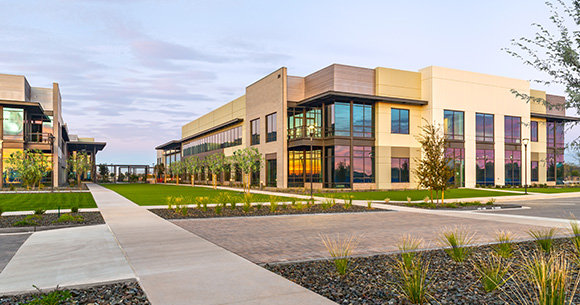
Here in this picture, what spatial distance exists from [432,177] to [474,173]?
28404 millimetres

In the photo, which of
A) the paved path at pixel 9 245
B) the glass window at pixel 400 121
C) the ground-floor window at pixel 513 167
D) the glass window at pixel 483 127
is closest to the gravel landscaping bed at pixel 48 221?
the paved path at pixel 9 245

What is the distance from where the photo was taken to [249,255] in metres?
9.05

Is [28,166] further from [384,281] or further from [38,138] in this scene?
[384,281]

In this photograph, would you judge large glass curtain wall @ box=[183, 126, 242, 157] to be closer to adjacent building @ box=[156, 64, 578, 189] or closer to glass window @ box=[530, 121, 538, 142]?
adjacent building @ box=[156, 64, 578, 189]

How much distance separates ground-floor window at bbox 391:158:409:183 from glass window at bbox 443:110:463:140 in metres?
6.17

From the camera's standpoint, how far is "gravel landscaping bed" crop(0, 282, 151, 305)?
18.6 feet

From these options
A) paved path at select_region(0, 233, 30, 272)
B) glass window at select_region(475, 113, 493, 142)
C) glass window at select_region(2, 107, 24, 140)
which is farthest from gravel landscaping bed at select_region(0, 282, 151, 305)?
glass window at select_region(2, 107, 24, 140)

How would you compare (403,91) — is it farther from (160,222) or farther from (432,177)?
(160,222)

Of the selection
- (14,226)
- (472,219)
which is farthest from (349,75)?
(14,226)

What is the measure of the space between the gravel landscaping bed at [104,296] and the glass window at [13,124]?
5029 cm

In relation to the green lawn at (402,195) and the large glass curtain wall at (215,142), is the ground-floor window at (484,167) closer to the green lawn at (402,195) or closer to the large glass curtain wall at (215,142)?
the green lawn at (402,195)

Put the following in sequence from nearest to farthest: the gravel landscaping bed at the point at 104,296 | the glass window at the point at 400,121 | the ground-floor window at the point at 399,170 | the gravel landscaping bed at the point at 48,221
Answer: the gravel landscaping bed at the point at 104,296, the gravel landscaping bed at the point at 48,221, the ground-floor window at the point at 399,170, the glass window at the point at 400,121

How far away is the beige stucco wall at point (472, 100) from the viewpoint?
45156mm

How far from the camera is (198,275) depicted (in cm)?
699
